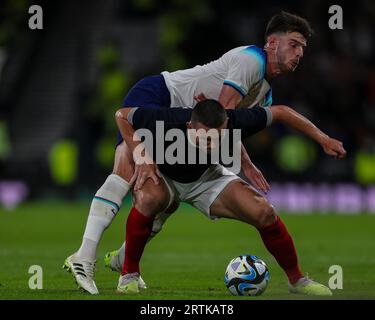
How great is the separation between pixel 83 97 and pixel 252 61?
45.9 ft

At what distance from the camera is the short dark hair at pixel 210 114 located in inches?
305

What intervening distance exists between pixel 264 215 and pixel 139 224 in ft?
3.08

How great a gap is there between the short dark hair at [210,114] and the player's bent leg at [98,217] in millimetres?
904

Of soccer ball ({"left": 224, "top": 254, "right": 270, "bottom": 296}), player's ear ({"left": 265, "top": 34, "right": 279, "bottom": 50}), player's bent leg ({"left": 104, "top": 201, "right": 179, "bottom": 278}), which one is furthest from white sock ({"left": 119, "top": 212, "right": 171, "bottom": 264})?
player's ear ({"left": 265, "top": 34, "right": 279, "bottom": 50})

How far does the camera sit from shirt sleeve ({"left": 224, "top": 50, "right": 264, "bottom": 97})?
27.3 ft

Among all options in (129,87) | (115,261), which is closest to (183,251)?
(115,261)

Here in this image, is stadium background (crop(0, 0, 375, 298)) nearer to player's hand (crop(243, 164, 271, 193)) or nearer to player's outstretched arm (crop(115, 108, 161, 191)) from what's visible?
player's hand (crop(243, 164, 271, 193))

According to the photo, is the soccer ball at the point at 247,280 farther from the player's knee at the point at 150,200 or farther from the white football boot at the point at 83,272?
the white football boot at the point at 83,272

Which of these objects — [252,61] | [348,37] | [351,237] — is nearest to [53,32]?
[348,37]

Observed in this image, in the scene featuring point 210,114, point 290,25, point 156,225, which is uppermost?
point 290,25

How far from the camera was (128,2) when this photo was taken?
2464cm

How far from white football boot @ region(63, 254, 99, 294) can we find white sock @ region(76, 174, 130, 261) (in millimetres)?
69

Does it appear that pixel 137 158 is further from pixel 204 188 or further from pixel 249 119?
pixel 249 119

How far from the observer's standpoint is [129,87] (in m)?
21.7
